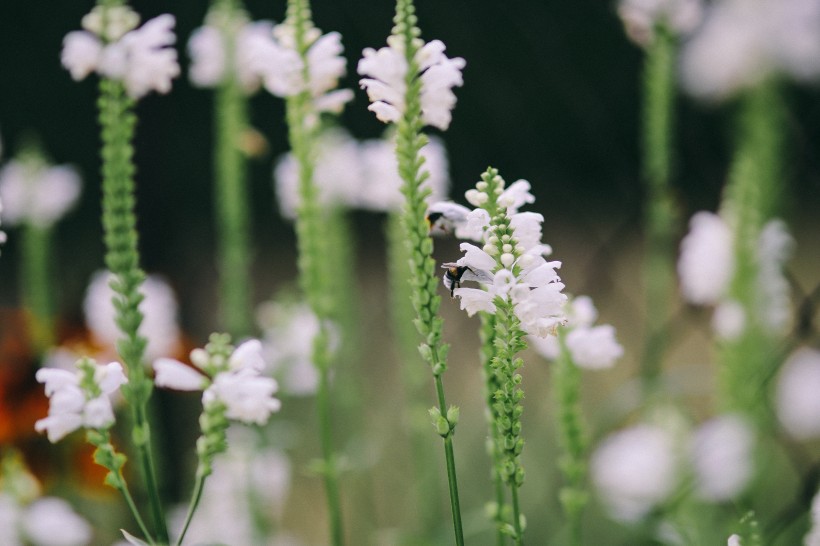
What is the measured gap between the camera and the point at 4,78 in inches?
200

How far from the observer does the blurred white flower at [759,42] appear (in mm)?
1887

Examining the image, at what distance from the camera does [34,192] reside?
163 cm

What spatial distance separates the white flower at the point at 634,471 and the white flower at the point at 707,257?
292 mm

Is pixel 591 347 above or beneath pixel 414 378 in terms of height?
beneath

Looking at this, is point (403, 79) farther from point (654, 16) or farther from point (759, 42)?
point (759, 42)

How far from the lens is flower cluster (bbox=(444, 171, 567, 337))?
704 mm

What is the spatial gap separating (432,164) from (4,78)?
14.6ft

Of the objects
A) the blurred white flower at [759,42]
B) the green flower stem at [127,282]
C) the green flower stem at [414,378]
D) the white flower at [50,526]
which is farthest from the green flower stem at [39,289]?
the blurred white flower at [759,42]

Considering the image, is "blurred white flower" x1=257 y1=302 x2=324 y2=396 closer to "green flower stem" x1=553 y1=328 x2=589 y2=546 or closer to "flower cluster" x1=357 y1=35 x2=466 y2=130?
"green flower stem" x1=553 y1=328 x2=589 y2=546

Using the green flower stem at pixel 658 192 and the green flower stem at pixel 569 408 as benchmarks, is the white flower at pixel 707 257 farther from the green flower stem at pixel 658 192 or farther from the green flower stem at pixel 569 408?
the green flower stem at pixel 569 408

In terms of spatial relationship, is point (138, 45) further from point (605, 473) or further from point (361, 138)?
point (361, 138)

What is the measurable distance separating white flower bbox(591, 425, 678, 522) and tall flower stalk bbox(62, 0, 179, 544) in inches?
42.2

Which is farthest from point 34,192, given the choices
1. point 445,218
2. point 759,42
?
point 759,42

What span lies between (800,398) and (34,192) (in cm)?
177
